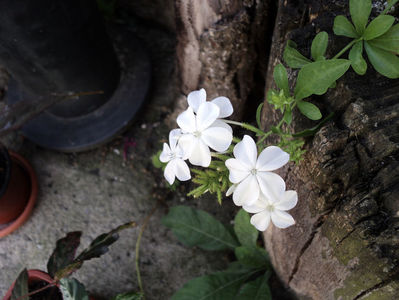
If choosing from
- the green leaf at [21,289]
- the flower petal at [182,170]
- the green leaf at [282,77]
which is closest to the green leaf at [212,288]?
the green leaf at [21,289]

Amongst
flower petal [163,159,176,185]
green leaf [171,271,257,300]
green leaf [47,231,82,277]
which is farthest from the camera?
green leaf [171,271,257,300]

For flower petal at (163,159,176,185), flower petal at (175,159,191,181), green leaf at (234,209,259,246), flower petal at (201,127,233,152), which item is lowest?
green leaf at (234,209,259,246)

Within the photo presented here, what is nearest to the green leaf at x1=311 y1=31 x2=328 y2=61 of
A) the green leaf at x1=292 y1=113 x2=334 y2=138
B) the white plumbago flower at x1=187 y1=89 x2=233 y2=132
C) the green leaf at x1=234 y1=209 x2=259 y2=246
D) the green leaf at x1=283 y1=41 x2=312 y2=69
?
the green leaf at x1=283 y1=41 x2=312 y2=69

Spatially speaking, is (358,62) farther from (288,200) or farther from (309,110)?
(288,200)

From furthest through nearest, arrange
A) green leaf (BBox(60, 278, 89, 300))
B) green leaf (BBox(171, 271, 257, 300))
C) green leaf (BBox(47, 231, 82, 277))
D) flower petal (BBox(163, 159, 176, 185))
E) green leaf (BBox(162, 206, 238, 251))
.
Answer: green leaf (BBox(162, 206, 238, 251)), green leaf (BBox(171, 271, 257, 300)), green leaf (BBox(47, 231, 82, 277)), green leaf (BBox(60, 278, 89, 300)), flower petal (BBox(163, 159, 176, 185))

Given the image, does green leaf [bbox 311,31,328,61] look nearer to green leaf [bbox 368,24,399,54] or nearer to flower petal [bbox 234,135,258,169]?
green leaf [bbox 368,24,399,54]

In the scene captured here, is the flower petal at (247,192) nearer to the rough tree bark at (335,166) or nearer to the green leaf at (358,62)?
the rough tree bark at (335,166)

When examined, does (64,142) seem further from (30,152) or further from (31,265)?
(31,265)

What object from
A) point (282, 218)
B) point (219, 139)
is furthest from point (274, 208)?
point (219, 139)
